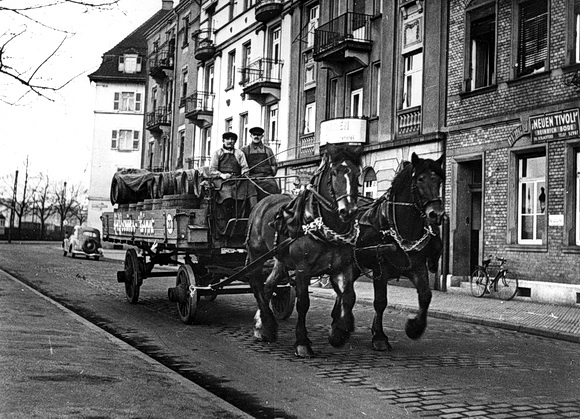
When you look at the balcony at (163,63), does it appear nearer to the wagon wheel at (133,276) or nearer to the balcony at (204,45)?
the balcony at (204,45)

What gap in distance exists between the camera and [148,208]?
12.7 meters

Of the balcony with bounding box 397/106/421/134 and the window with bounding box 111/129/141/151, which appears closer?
the balcony with bounding box 397/106/421/134

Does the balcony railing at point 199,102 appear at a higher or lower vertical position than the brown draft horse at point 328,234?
higher

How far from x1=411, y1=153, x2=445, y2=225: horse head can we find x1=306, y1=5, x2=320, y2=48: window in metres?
20.3

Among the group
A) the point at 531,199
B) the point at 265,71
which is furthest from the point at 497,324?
the point at 265,71

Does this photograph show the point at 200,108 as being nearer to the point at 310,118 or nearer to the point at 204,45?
the point at 204,45

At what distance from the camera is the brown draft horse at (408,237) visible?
8117mm

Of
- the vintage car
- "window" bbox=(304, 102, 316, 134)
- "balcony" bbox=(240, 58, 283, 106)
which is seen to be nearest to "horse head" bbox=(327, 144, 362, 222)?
"window" bbox=(304, 102, 316, 134)

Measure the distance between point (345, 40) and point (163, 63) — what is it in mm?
24720

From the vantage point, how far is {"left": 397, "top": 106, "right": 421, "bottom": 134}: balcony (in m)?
21.3

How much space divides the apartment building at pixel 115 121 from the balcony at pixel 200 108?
20.8 meters

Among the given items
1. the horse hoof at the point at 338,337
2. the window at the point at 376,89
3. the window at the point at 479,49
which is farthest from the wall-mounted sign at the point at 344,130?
the horse hoof at the point at 338,337

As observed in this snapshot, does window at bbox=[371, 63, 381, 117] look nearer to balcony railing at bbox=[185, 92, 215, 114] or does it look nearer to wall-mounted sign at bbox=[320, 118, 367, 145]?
wall-mounted sign at bbox=[320, 118, 367, 145]

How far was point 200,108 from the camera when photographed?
3828 cm
